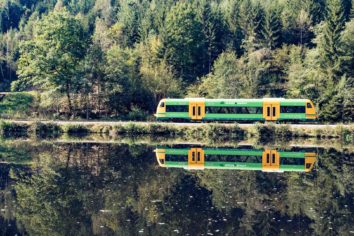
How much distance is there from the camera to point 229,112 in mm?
47156

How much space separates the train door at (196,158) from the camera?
3023 cm

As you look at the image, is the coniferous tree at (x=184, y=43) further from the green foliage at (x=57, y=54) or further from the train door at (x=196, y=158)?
the train door at (x=196, y=158)

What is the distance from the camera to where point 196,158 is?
109ft

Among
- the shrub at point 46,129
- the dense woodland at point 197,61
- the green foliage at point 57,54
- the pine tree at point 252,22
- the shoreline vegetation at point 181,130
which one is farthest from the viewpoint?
the pine tree at point 252,22

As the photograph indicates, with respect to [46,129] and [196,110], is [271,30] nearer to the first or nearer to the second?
[196,110]

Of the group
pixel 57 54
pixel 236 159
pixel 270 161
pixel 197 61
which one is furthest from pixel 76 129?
pixel 197 61

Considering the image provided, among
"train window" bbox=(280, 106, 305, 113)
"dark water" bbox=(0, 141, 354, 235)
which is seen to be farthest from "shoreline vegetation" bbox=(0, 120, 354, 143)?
"dark water" bbox=(0, 141, 354, 235)

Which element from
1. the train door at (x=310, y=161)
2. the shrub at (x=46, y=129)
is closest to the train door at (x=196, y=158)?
the train door at (x=310, y=161)

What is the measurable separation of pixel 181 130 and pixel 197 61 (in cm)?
2561

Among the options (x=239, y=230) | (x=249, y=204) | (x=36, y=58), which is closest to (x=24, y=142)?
(x=36, y=58)

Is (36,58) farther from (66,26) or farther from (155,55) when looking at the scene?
(155,55)

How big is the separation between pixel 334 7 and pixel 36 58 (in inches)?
1240

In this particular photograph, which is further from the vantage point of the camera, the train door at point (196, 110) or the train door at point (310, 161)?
the train door at point (196, 110)

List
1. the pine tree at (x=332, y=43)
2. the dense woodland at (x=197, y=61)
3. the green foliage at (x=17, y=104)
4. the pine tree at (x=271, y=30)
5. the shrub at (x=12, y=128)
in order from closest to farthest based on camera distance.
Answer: the shrub at (x=12, y=128)
the dense woodland at (x=197, y=61)
the pine tree at (x=332, y=43)
the green foliage at (x=17, y=104)
the pine tree at (x=271, y=30)
